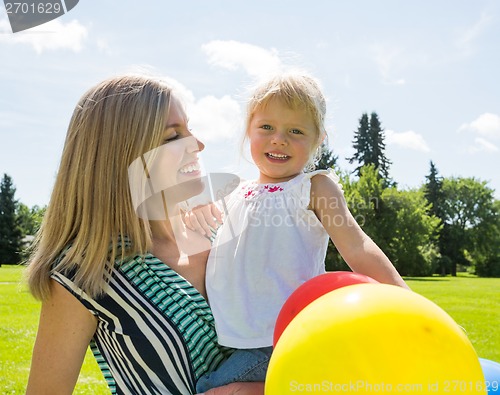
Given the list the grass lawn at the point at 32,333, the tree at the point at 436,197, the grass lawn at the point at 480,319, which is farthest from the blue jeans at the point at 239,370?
the tree at the point at 436,197

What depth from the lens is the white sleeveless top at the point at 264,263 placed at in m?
2.54

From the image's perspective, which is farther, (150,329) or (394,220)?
(394,220)

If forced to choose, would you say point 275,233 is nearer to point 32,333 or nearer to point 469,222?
point 32,333

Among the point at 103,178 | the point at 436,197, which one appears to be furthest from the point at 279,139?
the point at 436,197

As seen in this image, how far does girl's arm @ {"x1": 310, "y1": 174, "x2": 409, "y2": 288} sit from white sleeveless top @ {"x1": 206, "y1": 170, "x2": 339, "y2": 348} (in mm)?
53

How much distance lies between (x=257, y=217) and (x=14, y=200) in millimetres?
57645

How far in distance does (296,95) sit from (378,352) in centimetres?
157

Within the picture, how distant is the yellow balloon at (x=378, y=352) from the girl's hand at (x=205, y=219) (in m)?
1.20

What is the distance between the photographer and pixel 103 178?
2.46 m

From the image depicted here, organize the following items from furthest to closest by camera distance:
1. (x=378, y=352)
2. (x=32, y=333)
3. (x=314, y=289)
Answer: (x=32, y=333), (x=314, y=289), (x=378, y=352)

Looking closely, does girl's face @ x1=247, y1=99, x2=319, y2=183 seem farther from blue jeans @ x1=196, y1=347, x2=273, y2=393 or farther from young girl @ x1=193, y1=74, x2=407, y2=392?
blue jeans @ x1=196, y1=347, x2=273, y2=393

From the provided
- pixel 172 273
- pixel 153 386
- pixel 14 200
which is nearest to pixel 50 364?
pixel 153 386

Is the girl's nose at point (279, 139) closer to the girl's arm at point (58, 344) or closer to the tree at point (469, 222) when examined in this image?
the girl's arm at point (58, 344)

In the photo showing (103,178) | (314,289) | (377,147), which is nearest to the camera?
(314,289)
